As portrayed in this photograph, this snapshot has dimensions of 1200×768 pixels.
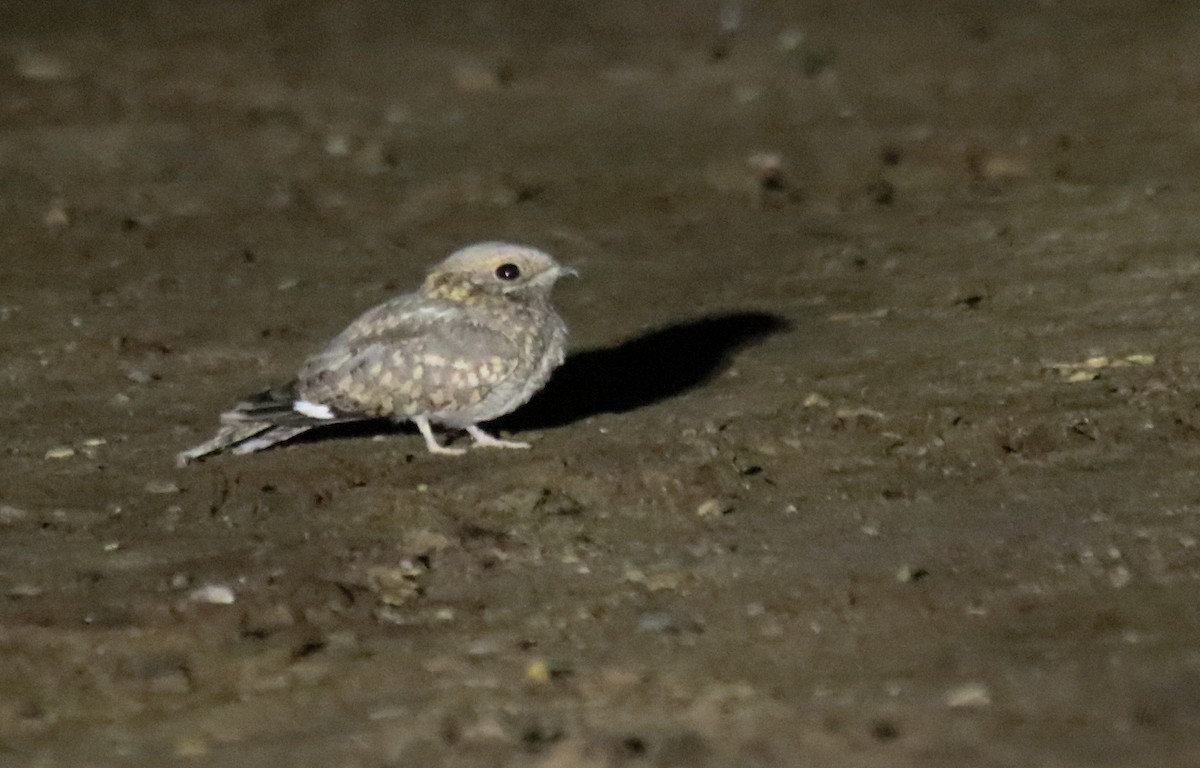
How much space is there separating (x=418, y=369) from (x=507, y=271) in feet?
1.17

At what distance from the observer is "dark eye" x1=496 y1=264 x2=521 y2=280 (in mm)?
5344

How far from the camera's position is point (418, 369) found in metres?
5.19

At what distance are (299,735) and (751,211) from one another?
4323 millimetres

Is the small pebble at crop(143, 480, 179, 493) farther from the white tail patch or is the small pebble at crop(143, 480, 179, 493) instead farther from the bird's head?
the bird's head

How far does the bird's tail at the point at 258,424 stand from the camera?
522 centimetres

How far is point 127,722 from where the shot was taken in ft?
12.8

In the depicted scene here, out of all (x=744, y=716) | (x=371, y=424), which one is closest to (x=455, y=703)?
(x=744, y=716)

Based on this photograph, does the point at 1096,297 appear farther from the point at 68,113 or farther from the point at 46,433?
the point at 68,113

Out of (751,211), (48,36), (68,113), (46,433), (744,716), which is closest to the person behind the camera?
(744,716)

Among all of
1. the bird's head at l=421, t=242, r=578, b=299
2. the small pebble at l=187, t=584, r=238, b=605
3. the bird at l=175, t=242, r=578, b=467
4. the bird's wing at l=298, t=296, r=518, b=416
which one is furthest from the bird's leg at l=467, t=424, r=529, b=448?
the small pebble at l=187, t=584, r=238, b=605

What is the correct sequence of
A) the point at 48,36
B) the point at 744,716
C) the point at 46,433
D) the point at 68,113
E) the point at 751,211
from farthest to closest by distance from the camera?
the point at 48,36
the point at 68,113
the point at 751,211
the point at 46,433
the point at 744,716

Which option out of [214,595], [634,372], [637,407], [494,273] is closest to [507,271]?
[494,273]

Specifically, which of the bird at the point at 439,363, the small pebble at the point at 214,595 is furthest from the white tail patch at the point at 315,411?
the small pebble at the point at 214,595

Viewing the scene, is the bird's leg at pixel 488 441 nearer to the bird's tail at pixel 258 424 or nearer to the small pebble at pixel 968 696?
the bird's tail at pixel 258 424
